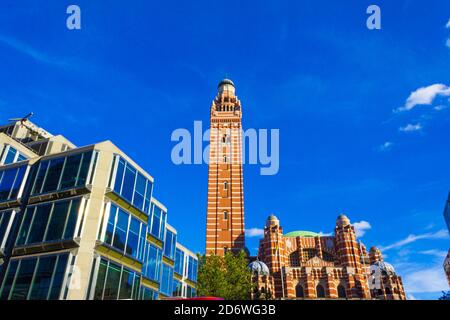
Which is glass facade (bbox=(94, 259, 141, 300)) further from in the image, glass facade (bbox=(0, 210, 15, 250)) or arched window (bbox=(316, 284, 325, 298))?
arched window (bbox=(316, 284, 325, 298))

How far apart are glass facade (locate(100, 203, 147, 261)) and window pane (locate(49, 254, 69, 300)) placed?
2.18 meters

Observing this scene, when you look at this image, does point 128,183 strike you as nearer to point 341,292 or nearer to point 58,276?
point 58,276

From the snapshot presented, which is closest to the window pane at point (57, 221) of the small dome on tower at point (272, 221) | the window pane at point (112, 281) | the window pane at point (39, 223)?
the window pane at point (39, 223)

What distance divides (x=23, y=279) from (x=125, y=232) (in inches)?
230

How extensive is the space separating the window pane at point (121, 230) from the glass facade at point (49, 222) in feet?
8.55

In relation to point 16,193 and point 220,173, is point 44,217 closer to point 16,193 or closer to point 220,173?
point 16,193

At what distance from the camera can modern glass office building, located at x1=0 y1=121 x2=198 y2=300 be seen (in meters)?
17.4

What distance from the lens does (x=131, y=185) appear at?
2247 cm

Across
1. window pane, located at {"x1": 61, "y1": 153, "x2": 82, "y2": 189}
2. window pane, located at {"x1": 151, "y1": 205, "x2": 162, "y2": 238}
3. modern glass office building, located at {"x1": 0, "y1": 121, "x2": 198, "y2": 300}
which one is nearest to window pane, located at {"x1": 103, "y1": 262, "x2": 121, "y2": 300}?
modern glass office building, located at {"x1": 0, "y1": 121, "x2": 198, "y2": 300}

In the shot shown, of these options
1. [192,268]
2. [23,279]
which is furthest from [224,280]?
[23,279]

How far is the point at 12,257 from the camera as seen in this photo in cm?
1919

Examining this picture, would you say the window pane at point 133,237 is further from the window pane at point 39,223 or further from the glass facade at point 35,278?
the window pane at point 39,223
